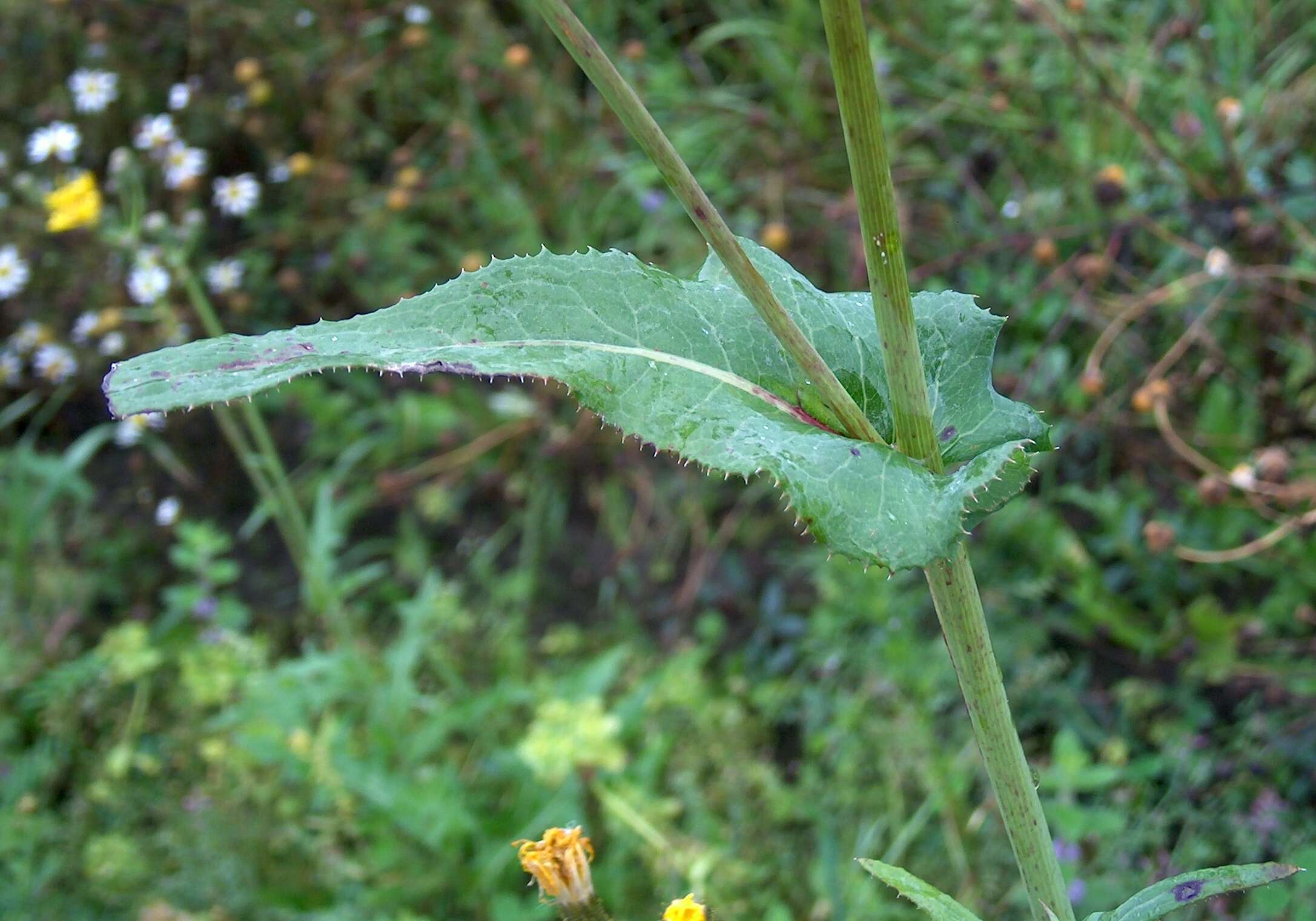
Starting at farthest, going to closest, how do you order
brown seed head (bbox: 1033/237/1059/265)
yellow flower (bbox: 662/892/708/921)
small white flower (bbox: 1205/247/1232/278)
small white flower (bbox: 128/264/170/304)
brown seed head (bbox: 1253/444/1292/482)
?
brown seed head (bbox: 1033/237/1059/265) < small white flower (bbox: 1205/247/1232/278) < small white flower (bbox: 128/264/170/304) < brown seed head (bbox: 1253/444/1292/482) < yellow flower (bbox: 662/892/708/921)

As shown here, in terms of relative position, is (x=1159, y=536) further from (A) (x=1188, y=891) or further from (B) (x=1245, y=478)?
(A) (x=1188, y=891)

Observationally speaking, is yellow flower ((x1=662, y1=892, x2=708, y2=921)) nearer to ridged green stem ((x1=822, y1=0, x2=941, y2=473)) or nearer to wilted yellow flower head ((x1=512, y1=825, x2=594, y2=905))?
wilted yellow flower head ((x1=512, y1=825, x2=594, y2=905))

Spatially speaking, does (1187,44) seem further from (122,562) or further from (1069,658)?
(122,562)

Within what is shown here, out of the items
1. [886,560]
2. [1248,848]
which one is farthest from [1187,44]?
[886,560]

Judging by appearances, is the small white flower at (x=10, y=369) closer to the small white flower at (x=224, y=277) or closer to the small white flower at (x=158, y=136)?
the small white flower at (x=224, y=277)

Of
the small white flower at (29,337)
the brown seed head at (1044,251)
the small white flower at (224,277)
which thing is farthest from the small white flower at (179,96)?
the brown seed head at (1044,251)

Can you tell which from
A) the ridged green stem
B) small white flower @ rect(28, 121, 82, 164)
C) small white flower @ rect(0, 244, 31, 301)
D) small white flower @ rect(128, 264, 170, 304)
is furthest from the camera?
small white flower @ rect(0, 244, 31, 301)

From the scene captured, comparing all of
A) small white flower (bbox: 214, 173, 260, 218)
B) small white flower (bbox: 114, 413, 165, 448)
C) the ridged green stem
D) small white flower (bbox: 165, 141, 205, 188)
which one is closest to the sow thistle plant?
the ridged green stem
